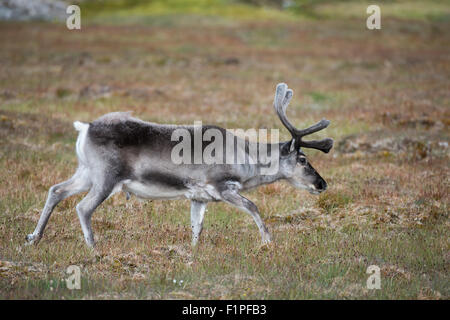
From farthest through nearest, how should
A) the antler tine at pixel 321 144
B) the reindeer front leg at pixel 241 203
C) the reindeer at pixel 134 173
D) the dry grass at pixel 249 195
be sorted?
the antler tine at pixel 321 144 < the reindeer front leg at pixel 241 203 < the reindeer at pixel 134 173 < the dry grass at pixel 249 195

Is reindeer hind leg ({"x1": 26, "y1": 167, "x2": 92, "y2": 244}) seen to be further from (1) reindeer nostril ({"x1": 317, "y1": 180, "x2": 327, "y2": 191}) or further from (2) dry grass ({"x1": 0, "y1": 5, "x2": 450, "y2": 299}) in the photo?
(1) reindeer nostril ({"x1": 317, "y1": 180, "x2": 327, "y2": 191})

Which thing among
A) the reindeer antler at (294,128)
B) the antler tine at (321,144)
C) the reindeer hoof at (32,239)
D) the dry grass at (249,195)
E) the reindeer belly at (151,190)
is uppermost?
the reindeer antler at (294,128)

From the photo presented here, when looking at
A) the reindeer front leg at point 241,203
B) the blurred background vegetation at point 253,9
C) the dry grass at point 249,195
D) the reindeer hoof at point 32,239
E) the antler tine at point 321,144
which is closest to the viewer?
the dry grass at point 249,195

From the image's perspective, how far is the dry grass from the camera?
7527mm

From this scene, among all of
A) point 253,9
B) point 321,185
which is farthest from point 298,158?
point 253,9

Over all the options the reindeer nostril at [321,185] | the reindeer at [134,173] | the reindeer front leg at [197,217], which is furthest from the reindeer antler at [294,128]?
the reindeer front leg at [197,217]

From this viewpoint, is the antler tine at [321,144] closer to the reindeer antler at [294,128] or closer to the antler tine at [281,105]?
the reindeer antler at [294,128]

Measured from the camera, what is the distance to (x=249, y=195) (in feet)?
39.7

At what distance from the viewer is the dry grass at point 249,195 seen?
753 centimetres

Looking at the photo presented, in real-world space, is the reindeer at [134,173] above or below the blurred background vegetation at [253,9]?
below

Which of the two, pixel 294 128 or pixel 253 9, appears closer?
pixel 294 128

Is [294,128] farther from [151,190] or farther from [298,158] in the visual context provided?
[151,190]

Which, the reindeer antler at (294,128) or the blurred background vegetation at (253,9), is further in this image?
the blurred background vegetation at (253,9)
